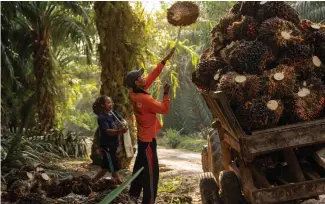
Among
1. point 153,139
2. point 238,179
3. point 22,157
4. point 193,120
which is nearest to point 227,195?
point 238,179

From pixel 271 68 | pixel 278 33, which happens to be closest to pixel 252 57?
pixel 271 68

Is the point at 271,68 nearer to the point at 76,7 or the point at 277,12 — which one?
the point at 277,12

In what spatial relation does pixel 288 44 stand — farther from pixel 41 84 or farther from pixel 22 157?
pixel 41 84

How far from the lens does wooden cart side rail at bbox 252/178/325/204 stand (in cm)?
392

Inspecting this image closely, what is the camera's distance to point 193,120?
87.6 ft

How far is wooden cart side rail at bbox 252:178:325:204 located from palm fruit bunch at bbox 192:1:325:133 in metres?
0.57

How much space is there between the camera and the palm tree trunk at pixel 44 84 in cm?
1275

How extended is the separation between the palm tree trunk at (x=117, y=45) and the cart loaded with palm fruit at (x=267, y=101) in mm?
3806

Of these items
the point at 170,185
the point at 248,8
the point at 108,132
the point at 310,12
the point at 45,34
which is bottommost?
the point at 170,185

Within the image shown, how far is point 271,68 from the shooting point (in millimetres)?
4430

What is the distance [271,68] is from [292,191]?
48.0 inches

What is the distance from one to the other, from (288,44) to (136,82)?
67.9 inches

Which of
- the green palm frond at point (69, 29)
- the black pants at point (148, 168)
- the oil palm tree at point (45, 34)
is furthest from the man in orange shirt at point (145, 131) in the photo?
the green palm frond at point (69, 29)

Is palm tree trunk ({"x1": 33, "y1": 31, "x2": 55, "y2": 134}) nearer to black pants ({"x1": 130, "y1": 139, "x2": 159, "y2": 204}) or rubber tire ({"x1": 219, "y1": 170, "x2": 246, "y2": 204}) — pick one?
black pants ({"x1": 130, "y1": 139, "x2": 159, "y2": 204})
